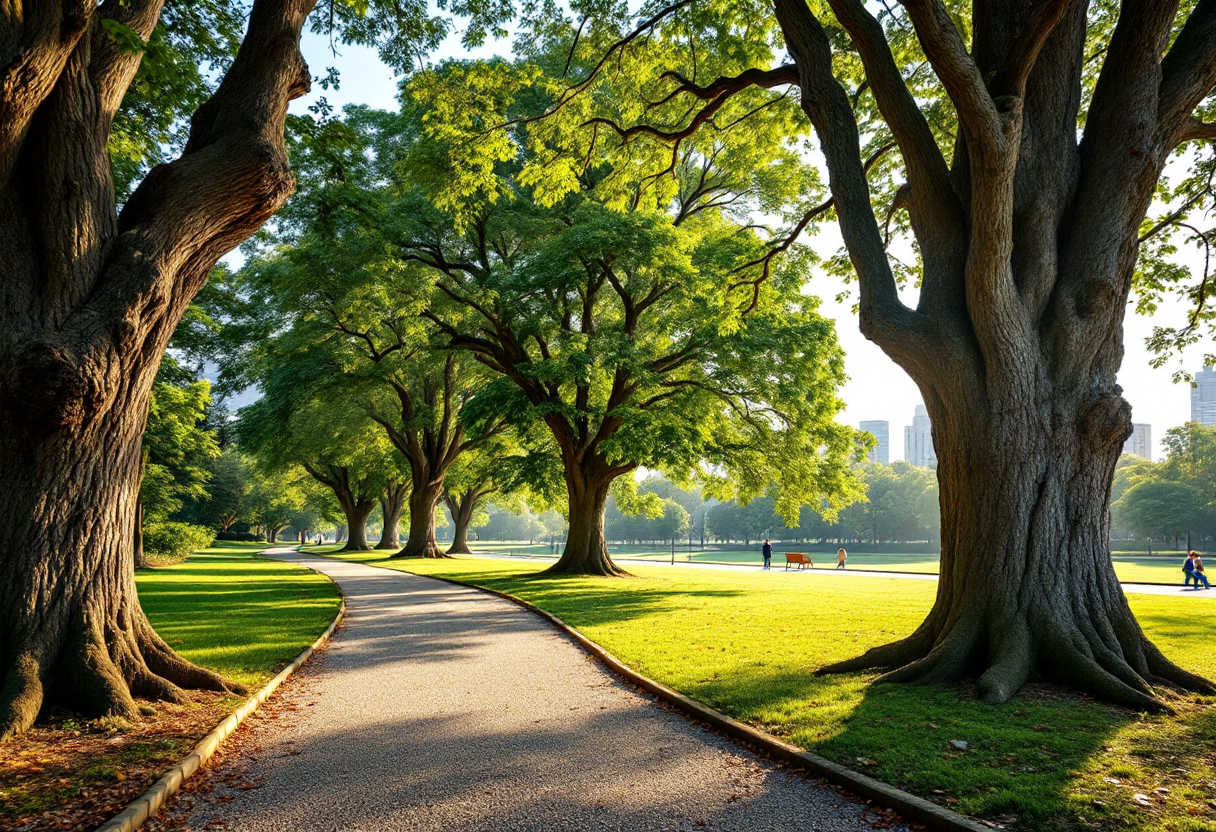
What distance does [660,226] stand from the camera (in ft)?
60.6

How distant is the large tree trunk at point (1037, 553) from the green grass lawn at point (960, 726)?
0.44m

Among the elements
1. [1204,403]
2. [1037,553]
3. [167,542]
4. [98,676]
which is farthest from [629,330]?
[1204,403]

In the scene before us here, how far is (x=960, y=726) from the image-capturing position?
209 inches

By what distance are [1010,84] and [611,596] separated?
12.5 meters

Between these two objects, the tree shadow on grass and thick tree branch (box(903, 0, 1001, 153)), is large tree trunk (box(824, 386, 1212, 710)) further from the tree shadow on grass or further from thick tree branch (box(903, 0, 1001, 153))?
thick tree branch (box(903, 0, 1001, 153))

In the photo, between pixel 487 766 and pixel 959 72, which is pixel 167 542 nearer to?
pixel 487 766

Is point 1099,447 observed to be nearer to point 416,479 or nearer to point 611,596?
point 611,596

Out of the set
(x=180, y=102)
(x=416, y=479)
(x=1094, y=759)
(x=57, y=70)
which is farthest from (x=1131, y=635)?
(x=416, y=479)

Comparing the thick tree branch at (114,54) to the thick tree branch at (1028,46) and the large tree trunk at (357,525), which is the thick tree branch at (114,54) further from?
the large tree trunk at (357,525)

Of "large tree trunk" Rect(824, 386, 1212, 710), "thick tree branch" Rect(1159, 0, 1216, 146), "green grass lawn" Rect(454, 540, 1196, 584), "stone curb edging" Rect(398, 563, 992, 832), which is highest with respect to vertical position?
"thick tree branch" Rect(1159, 0, 1216, 146)

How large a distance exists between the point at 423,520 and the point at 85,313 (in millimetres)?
30513

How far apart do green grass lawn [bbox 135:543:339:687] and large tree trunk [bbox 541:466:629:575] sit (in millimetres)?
7335

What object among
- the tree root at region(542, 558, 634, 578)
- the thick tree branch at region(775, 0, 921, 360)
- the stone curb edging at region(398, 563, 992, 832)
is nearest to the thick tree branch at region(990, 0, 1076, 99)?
the thick tree branch at region(775, 0, 921, 360)

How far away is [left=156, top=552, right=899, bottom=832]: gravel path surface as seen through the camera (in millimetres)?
3920
